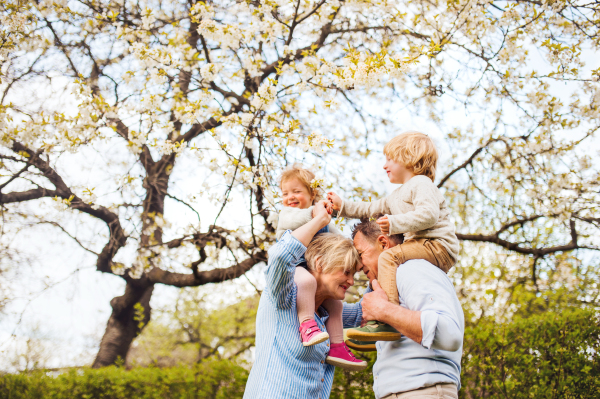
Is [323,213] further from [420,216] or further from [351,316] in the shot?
[351,316]

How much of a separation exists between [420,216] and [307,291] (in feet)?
2.22

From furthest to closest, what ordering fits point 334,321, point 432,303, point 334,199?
point 334,199 < point 334,321 < point 432,303

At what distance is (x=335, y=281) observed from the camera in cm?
193

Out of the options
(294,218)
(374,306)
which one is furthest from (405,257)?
(294,218)

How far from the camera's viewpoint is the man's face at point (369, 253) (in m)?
2.34

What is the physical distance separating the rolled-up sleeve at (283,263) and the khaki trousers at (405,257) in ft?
1.86

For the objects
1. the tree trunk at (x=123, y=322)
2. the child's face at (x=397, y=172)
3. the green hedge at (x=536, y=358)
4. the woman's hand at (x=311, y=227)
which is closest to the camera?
the woman's hand at (x=311, y=227)

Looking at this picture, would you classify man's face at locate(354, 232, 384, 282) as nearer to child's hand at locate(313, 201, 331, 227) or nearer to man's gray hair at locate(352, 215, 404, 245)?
man's gray hair at locate(352, 215, 404, 245)

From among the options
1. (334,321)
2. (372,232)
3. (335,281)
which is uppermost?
(372,232)

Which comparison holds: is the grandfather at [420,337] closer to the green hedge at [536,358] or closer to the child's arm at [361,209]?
the child's arm at [361,209]

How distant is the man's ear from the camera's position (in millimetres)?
2320

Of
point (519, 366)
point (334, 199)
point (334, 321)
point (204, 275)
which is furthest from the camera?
point (204, 275)

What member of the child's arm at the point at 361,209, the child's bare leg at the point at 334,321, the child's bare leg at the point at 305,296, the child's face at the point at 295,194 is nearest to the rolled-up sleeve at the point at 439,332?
the child's bare leg at the point at 305,296

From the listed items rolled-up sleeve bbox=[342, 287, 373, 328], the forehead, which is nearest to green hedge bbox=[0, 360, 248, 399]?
rolled-up sleeve bbox=[342, 287, 373, 328]
